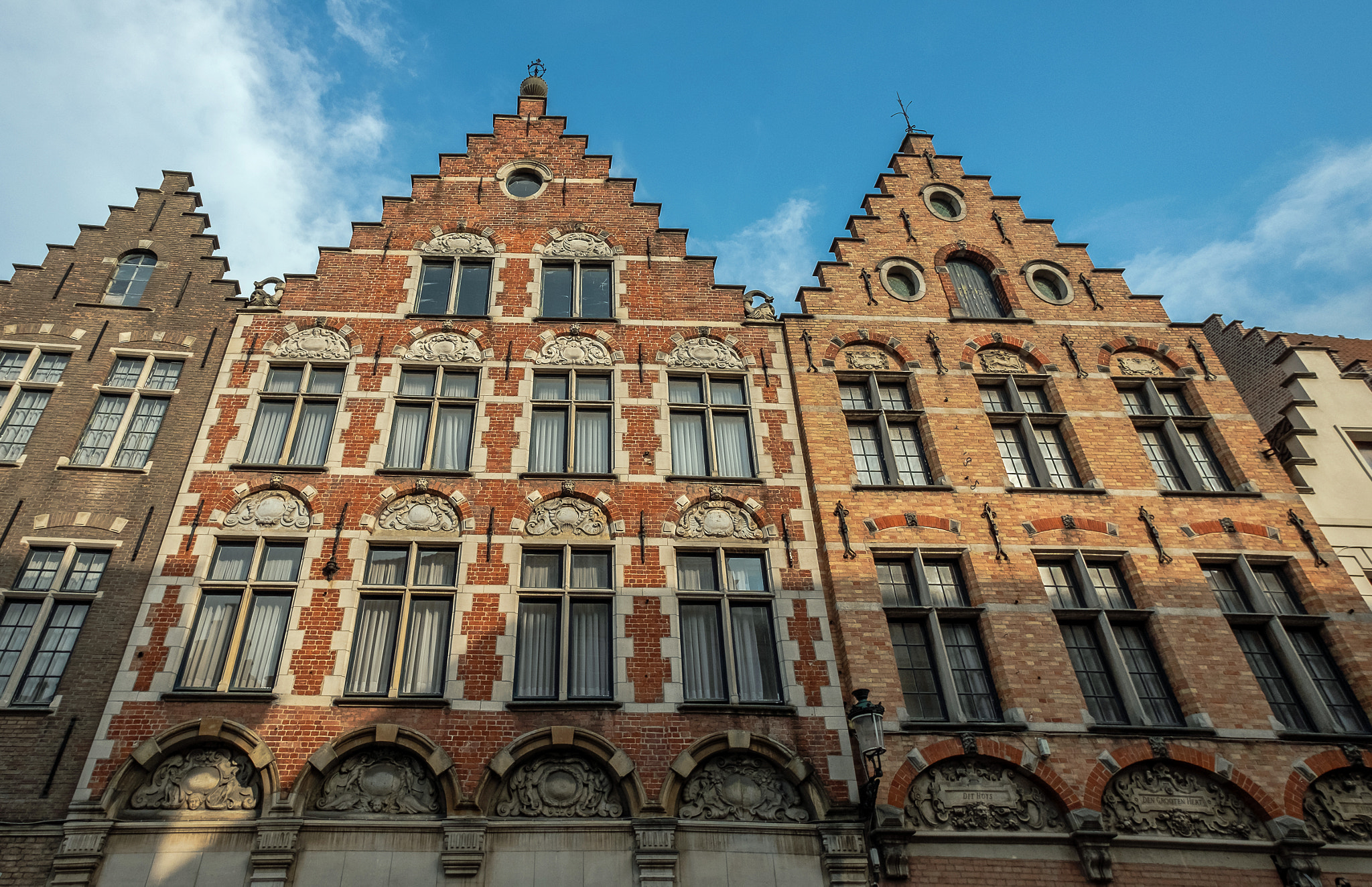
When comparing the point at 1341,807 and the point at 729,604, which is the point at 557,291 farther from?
the point at 1341,807

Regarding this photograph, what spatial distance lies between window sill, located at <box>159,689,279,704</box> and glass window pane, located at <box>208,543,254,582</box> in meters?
1.61

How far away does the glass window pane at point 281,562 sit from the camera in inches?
479

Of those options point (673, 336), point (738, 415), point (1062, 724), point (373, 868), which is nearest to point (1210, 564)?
point (1062, 724)

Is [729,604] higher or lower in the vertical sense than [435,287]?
lower

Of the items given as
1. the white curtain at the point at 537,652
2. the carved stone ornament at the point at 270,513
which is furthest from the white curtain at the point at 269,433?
the white curtain at the point at 537,652

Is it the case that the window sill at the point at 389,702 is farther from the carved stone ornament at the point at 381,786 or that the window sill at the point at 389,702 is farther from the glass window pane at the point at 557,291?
the glass window pane at the point at 557,291

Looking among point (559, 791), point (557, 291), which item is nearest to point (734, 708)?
point (559, 791)

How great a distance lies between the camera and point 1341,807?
444 inches

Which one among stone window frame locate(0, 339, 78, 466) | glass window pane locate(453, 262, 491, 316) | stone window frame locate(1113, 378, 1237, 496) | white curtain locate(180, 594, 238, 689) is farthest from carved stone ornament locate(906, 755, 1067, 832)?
stone window frame locate(0, 339, 78, 466)

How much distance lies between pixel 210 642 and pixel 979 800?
1000 cm

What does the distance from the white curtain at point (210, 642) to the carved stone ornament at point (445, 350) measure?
4.69m

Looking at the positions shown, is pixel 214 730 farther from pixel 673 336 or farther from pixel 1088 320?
pixel 1088 320

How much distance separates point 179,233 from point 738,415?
10419mm

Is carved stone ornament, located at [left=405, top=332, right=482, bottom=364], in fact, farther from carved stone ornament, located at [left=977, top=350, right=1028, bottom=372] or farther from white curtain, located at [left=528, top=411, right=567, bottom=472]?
carved stone ornament, located at [left=977, top=350, right=1028, bottom=372]
